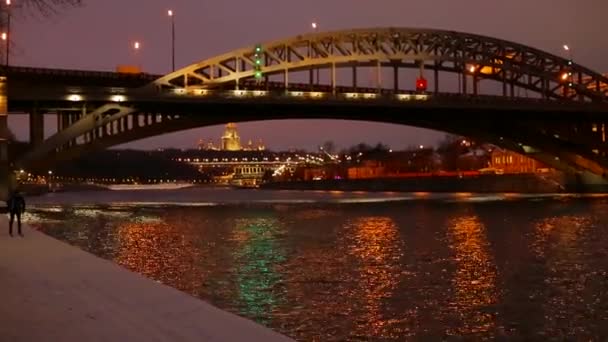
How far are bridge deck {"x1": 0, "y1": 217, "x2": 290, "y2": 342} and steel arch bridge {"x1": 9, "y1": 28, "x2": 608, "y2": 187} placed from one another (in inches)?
1648

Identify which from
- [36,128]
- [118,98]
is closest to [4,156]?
[36,128]

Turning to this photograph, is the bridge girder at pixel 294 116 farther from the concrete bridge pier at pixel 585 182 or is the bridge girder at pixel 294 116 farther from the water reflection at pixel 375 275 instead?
the water reflection at pixel 375 275

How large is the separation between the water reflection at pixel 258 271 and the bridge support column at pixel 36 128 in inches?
1183

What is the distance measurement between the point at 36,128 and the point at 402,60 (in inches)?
1406

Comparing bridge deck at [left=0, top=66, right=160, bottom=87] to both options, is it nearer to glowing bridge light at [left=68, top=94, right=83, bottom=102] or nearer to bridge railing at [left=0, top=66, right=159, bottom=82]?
bridge railing at [left=0, top=66, right=159, bottom=82]

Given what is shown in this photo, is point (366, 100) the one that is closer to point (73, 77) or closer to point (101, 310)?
point (73, 77)

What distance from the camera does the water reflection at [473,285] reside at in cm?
1033

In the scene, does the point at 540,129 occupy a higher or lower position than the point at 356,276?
higher

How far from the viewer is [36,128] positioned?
179ft

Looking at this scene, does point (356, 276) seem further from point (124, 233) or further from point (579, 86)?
point (579, 86)

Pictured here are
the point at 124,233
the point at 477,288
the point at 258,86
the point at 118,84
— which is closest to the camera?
the point at 477,288

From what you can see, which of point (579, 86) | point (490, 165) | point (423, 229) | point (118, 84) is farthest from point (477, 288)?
point (490, 165)

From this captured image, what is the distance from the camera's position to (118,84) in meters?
60.6

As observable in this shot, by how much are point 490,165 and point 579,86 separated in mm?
59378
